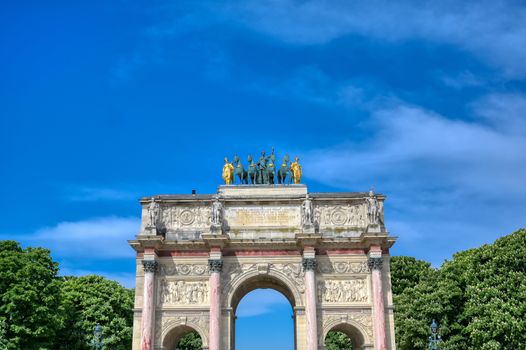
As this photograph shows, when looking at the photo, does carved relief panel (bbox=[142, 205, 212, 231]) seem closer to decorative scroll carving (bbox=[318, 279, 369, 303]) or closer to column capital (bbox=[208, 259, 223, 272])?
column capital (bbox=[208, 259, 223, 272])

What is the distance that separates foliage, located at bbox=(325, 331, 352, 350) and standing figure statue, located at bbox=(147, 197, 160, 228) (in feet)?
79.5

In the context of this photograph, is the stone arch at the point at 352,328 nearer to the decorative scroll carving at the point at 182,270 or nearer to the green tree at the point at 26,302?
the decorative scroll carving at the point at 182,270

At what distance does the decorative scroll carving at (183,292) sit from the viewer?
114 ft

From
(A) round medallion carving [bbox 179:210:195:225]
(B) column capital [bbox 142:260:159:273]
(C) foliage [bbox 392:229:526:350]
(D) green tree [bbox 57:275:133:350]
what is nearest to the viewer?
(C) foliage [bbox 392:229:526:350]

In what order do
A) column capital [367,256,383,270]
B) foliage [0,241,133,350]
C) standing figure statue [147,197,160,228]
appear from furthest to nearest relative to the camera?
standing figure statue [147,197,160,228]
column capital [367,256,383,270]
foliage [0,241,133,350]

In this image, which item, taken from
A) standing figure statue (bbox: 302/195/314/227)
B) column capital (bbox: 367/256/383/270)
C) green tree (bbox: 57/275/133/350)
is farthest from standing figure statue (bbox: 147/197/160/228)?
column capital (bbox: 367/256/383/270)

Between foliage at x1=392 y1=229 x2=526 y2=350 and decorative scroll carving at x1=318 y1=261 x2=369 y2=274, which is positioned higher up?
decorative scroll carving at x1=318 y1=261 x2=369 y2=274

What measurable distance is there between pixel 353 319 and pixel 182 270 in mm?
10522

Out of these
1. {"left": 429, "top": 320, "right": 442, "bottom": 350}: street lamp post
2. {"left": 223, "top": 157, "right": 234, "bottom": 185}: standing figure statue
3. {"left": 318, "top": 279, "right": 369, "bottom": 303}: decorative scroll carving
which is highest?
{"left": 223, "top": 157, "right": 234, "bottom": 185}: standing figure statue

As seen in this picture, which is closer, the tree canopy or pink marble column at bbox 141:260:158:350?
the tree canopy

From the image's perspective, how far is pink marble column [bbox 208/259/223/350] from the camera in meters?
33.2

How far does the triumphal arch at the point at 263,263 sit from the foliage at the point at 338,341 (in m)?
17.1

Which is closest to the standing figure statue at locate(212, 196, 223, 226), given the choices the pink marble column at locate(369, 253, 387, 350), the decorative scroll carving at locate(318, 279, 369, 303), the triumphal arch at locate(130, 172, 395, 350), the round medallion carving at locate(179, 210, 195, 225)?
the triumphal arch at locate(130, 172, 395, 350)

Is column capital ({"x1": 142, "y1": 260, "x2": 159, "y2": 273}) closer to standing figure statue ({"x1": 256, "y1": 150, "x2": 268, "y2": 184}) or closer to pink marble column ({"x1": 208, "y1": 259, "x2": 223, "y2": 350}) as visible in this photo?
pink marble column ({"x1": 208, "y1": 259, "x2": 223, "y2": 350})
